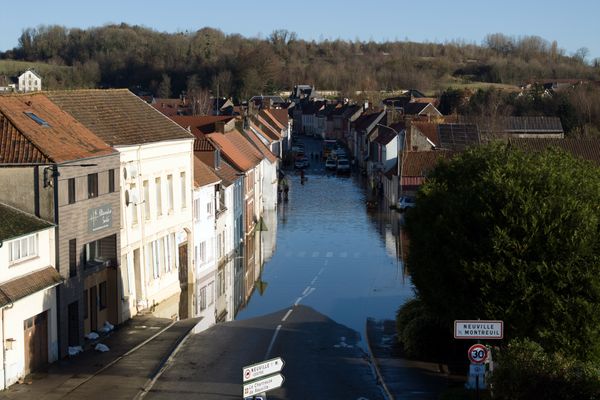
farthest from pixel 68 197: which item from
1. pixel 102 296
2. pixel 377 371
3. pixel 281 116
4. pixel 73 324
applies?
pixel 281 116

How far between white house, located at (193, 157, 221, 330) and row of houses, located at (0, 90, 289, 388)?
7 centimetres

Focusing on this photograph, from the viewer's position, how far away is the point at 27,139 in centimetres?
2259

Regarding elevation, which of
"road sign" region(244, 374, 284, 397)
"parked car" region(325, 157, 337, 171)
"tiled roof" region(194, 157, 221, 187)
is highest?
"tiled roof" region(194, 157, 221, 187)

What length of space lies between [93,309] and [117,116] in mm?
6353

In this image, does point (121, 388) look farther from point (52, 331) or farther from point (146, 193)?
point (146, 193)

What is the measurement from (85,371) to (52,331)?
1.24m

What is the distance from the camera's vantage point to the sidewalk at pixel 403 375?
19.8 metres

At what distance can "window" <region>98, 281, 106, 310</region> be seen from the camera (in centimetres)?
2577

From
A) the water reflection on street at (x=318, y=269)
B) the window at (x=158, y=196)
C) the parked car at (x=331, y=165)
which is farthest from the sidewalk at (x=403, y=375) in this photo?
the parked car at (x=331, y=165)

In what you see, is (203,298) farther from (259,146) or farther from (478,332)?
(259,146)

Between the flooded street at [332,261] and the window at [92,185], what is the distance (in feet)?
25.1

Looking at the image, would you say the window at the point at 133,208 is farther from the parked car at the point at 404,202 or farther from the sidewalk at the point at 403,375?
the parked car at the point at 404,202

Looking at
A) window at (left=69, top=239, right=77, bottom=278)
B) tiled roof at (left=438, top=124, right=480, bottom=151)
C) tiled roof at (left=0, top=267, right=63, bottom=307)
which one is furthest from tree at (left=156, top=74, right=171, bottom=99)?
tiled roof at (left=0, top=267, right=63, bottom=307)

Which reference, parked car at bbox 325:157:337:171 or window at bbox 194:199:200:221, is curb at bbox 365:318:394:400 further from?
parked car at bbox 325:157:337:171
